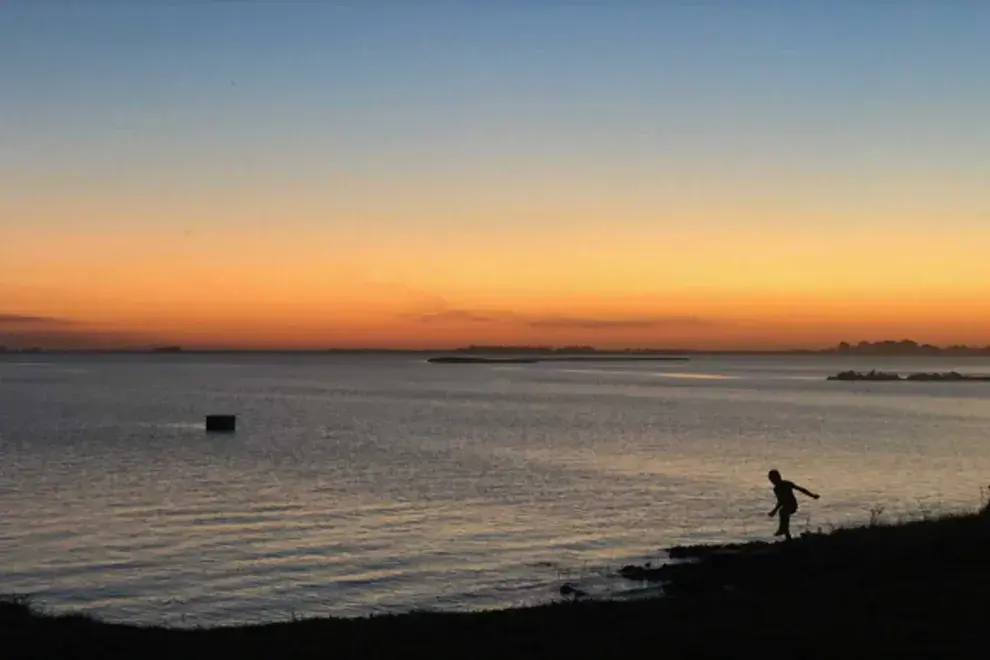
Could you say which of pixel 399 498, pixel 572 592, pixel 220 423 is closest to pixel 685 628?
pixel 572 592

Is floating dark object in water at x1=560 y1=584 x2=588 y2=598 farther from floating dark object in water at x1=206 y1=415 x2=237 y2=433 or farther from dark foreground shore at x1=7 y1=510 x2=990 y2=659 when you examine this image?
floating dark object in water at x1=206 y1=415 x2=237 y2=433

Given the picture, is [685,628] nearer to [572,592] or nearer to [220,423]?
[572,592]

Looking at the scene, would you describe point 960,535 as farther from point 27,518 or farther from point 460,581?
point 27,518

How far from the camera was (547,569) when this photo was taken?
26094mm

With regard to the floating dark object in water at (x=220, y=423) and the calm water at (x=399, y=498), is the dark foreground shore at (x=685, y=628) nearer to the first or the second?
the calm water at (x=399, y=498)

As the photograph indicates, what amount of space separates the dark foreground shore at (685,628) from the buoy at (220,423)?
55.3 m

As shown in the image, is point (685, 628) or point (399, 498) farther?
point (399, 498)

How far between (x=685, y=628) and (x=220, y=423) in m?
62.6

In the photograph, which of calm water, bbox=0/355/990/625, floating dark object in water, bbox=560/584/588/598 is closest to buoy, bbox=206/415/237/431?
calm water, bbox=0/355/990/625

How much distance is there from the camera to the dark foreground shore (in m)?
12.9

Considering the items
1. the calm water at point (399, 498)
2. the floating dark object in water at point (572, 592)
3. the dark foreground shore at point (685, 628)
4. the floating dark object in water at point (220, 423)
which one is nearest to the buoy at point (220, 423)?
the floating dark object in water at point (220, 423)

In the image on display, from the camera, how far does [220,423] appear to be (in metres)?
72.5

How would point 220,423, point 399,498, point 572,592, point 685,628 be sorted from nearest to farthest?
point 685,628, point 572,592, point 399,498, point 220,423

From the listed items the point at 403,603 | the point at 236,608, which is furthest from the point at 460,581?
the point at 236,608
